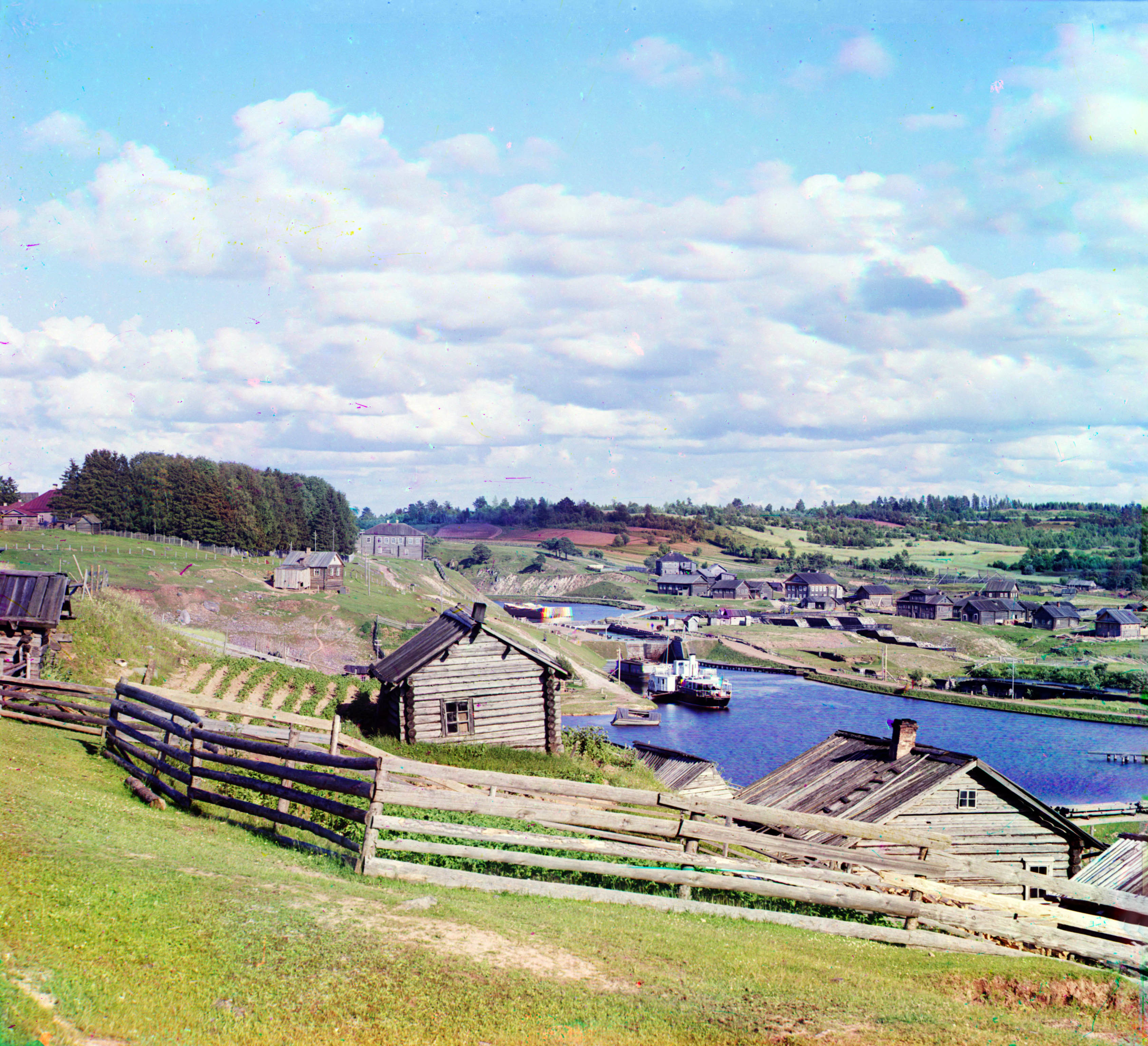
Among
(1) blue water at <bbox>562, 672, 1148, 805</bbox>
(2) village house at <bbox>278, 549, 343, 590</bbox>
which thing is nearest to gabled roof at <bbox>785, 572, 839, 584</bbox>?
(1) blue water at <bbox>562, 672, 1148, 805</bbox>

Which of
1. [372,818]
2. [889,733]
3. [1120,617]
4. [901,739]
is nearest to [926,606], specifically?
[1120,617]

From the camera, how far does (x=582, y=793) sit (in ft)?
42.0

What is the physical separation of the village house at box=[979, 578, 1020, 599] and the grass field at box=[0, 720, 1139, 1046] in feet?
572

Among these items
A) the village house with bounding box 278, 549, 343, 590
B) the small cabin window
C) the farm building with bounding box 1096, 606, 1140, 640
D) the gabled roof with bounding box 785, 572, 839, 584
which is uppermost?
the village house with bounding box 278, 549, 343, 590

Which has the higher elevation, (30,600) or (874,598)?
(30,600)

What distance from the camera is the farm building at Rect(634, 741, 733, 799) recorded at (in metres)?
37.6

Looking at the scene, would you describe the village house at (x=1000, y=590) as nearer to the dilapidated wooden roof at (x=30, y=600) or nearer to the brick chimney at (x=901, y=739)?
the brick chimney at (x=901, y=739)

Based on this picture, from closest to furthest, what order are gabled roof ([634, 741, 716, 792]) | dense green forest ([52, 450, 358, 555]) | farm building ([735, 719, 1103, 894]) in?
1. farm building ([735, 719, 1103, 894])
2. gabled roof ([634, 741, 716, 792])
3. dense green forest ([52, 450, 358, 555])

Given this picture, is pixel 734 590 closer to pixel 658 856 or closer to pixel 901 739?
pixel 901 739

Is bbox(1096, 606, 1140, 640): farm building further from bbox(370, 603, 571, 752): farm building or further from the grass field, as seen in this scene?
the grass field

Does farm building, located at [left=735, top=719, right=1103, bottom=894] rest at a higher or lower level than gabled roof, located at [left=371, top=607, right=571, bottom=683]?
lower

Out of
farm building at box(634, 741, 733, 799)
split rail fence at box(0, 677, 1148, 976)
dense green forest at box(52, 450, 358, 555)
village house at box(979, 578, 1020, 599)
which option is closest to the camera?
split rail fence at box(0, 677, 1148, 976)

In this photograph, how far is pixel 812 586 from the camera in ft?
616

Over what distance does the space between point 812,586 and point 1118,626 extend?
200 feet
